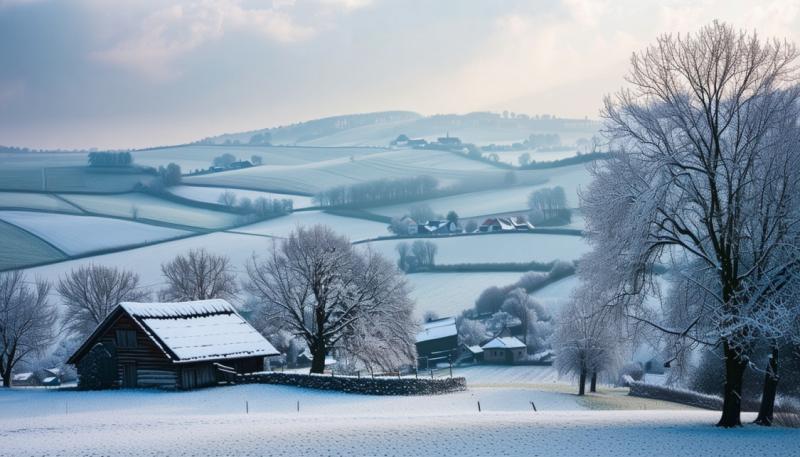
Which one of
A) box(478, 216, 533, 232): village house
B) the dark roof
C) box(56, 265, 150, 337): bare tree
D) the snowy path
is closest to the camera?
the snowy path

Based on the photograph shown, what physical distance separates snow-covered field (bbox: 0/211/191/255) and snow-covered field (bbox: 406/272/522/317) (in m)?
48.3

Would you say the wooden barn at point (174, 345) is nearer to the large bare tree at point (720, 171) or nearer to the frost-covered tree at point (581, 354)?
the frost-covered tree at point (581, 354)

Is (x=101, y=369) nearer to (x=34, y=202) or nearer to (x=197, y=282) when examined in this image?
(x=197, y=282)

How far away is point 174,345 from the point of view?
151 feet

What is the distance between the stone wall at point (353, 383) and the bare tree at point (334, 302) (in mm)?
10069

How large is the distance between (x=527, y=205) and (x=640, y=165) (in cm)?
14479

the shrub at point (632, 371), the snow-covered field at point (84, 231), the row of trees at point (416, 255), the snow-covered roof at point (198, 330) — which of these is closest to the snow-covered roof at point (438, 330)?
the shrub at point (632, 371)

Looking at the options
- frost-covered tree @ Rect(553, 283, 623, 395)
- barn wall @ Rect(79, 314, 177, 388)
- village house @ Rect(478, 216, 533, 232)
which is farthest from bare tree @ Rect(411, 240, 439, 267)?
barn wall @ Rect(79, 314, 177, 388)

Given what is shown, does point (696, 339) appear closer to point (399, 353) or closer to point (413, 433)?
point (413, 433)

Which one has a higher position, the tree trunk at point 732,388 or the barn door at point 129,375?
the tree trunk at point 732,388

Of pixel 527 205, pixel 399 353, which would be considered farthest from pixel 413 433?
pixel 527 205

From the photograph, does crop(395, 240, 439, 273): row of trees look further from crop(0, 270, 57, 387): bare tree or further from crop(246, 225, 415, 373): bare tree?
crop(246, 225, 415, 373): bare tree

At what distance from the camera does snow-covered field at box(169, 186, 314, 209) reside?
Answer: 583 feet

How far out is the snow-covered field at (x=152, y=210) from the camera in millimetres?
153625
